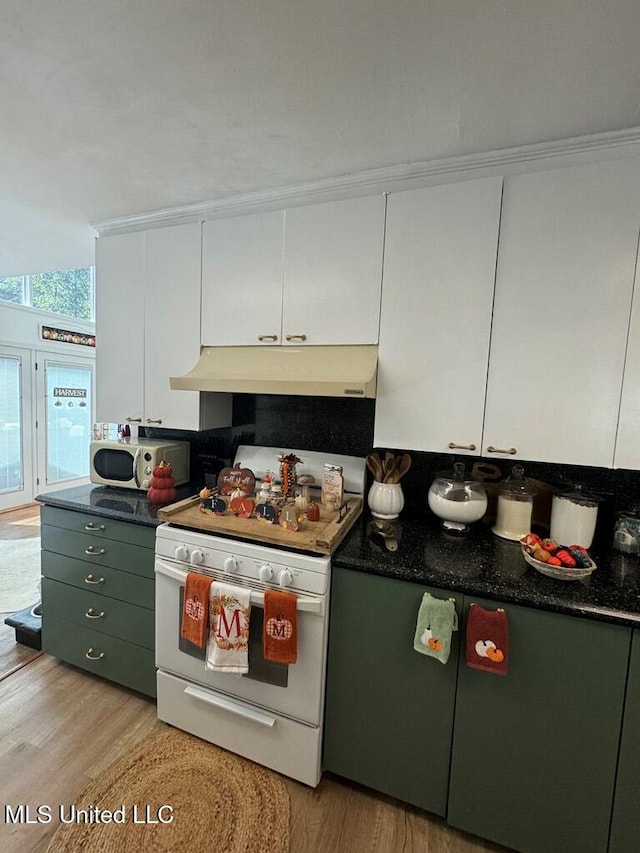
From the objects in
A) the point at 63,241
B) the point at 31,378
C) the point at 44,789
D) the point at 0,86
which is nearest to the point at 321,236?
the point at 0,86

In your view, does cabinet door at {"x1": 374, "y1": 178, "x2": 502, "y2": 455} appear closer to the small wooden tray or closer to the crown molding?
the crown molding

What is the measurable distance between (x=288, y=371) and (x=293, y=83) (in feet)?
3.43

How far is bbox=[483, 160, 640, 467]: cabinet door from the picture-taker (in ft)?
4.72

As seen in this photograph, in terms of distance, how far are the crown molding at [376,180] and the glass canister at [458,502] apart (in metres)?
1.40

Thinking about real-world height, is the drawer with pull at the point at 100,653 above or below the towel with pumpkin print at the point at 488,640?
below

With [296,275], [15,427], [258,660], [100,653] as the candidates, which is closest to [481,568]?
[258,660]

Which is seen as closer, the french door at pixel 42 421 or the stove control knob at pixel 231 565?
the stove control knob at pixel 231 565

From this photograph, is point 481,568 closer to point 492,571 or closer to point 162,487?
point 492,571

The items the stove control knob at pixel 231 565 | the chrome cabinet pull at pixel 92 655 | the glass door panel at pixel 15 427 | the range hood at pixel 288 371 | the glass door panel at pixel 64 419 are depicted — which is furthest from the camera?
the glass door panel at pixel 64 419

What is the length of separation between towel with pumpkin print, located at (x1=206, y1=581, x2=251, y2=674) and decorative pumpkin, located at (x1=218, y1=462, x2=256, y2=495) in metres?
0.56

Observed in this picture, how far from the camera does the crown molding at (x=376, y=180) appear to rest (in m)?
1.56

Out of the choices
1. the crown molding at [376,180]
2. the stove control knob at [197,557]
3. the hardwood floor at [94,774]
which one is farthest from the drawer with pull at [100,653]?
the crown molding at [376,180]

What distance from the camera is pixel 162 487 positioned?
202 centimetres

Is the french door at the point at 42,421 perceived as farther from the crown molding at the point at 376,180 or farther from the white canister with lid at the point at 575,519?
the white canister with lid at the point at 575,519
